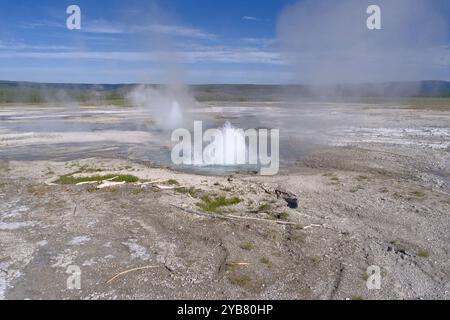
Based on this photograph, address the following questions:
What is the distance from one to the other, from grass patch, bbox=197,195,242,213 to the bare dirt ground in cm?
14

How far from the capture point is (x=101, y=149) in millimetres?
15508

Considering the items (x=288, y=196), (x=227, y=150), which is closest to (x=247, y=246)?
(x=288, y=196)

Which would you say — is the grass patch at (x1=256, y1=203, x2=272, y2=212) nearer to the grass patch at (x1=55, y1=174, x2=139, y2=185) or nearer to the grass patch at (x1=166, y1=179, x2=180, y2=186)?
the grass patch at (x1=166, y1=179, x2=180, y2=186)

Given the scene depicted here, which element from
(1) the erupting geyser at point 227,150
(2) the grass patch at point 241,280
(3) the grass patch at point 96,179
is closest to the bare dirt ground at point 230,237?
(2) the grass patch at point 241,280

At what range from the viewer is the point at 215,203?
8367 millimetres

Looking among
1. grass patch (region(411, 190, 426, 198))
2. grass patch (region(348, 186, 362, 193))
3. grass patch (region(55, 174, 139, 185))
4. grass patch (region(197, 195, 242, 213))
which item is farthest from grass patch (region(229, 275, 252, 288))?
grass patch (region(55, 174, 139, 185))

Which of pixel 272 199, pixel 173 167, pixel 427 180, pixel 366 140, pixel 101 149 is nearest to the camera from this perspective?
pixel 272 199

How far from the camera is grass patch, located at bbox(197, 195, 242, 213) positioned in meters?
8.00

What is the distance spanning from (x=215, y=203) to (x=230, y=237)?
1.90 m

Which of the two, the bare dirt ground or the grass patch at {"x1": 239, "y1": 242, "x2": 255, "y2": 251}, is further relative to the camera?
the grass patch at {"x1": 239, "y1": 242, "x2": 255, "y2": 251}
